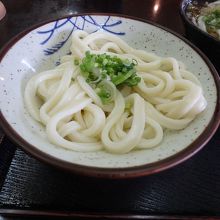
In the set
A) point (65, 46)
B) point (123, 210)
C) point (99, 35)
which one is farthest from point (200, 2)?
point (123, 210)

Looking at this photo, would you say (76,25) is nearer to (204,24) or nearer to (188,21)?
(188,21)

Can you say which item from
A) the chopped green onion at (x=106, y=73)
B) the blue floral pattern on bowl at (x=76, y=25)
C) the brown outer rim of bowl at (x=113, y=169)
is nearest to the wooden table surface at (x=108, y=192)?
the brown outer rim of bowl at (x=113, y=169)

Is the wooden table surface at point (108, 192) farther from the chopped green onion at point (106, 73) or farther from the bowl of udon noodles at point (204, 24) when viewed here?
the bowl of udon noodles at point (204, 24)

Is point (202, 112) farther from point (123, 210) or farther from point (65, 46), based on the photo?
point (65, 46)

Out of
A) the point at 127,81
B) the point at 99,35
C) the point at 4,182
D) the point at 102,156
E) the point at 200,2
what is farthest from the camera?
the point at 200,2

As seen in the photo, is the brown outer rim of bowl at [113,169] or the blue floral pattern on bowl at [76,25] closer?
the brown outer rim of bowl at [113,169]

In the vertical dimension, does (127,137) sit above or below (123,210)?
above
